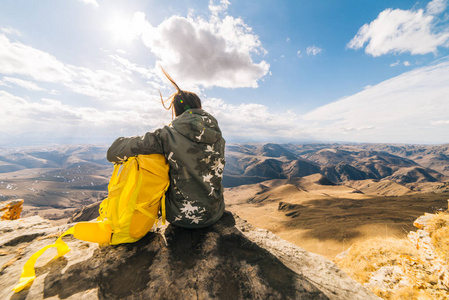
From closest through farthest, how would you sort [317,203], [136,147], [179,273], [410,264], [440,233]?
1. [179,273]
2. [136,147]
3. [410,264]
4. [440,233]
5. [317,203]

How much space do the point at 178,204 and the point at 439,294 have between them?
8265mm

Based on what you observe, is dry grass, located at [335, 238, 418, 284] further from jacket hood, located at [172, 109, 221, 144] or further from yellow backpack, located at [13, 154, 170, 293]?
yellow backpack, located at [13, 154, 170, 293]

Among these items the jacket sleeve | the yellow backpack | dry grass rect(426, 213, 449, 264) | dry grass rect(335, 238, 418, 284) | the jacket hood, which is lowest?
dry grass rect(335, 238, 418, 284)

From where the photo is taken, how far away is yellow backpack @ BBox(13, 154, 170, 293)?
10.5ft

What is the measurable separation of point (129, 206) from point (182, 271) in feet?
4.91

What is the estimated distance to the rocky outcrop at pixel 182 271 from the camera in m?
2.56

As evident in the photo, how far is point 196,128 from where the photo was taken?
359 centimetres

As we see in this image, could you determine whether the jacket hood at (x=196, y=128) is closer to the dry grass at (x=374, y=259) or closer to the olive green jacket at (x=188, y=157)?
the olive green jacket at (x=188, y=157)

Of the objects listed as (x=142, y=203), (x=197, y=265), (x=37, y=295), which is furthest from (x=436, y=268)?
(x=37, y=295)

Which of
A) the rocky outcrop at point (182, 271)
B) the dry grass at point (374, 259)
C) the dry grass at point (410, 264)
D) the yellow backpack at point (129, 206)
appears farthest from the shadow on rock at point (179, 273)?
the dry grass at point (374, 259)

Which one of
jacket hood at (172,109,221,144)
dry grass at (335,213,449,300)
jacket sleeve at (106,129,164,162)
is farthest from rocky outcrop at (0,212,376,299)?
dry grass at (335,213,449,300)

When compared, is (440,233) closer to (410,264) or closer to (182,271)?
(410,264)

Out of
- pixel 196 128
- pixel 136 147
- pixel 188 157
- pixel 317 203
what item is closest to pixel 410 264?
pixel 188 157

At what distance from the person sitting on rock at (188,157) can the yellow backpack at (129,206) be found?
0.27m
